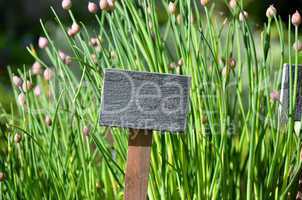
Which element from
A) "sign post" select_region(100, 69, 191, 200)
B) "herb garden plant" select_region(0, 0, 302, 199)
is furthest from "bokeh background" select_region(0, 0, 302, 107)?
"sign post" select_region(100, 69, 191, 200)

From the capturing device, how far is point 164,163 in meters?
1.71

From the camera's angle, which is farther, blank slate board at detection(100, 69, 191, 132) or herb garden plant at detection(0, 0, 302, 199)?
herb garden plant at detection(0, 0, 302, 199)

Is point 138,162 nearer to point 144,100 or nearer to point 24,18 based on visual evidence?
point 144,100

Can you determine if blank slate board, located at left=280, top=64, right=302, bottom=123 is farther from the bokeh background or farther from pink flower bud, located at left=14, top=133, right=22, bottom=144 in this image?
the bokeh background

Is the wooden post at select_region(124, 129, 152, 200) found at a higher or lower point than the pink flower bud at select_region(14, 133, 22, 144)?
lower

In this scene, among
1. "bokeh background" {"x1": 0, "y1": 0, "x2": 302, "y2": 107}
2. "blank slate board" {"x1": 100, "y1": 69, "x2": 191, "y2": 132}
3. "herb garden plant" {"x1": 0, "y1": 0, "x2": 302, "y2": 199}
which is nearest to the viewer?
"blank slate board" {"x1": 100, "y1": 69, "x2": 191, "y2": 132}

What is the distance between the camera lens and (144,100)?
148cm

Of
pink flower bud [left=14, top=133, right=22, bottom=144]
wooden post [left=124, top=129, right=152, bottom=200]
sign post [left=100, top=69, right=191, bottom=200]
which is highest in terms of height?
sign post [left=100, top=69, right=191, bottom=200]

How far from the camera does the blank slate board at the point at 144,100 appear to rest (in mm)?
1457

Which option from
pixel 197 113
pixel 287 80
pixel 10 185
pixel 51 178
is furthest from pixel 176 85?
pixel 10 185

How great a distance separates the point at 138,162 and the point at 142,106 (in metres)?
0.14

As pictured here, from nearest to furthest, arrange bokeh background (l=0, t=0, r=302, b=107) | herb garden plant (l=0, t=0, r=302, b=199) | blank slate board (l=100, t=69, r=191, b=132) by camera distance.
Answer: blank slate board (l=100, t=69, r=191, b=132) < herb garden plant (l=0, t=0, r=302, b=199) < bokeh background (l=0, t=0, r=302, b=107)

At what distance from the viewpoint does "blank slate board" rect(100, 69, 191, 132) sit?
1457mm

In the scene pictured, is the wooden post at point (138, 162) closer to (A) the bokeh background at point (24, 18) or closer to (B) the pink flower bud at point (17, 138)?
(B) the pink flower bud at point (17, 138)
